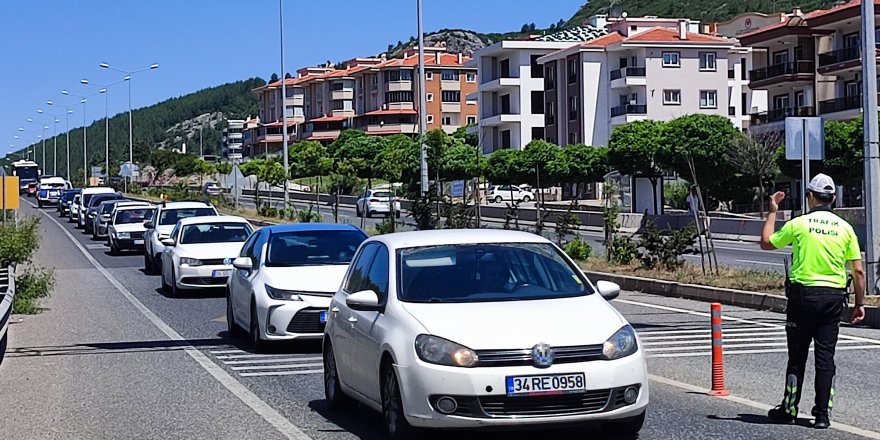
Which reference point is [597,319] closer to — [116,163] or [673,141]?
[673,141]

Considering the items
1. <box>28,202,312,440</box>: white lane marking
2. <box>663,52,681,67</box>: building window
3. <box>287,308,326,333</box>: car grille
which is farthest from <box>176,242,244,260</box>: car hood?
<box>663,52,681,67</box>: building window

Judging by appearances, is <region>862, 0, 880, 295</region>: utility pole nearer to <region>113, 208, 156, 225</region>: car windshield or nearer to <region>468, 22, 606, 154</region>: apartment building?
<region>113, 208, 156, 225</region>: car windshield

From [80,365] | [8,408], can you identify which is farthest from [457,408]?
[80,365]

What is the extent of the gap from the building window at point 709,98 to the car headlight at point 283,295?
2864 inches

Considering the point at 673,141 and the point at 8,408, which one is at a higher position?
the point at 673,141

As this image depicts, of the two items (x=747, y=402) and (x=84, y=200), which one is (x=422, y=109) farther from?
(x=84, y=200)

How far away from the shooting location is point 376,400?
8.48 meters

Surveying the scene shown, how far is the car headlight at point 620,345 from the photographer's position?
25.3 feet

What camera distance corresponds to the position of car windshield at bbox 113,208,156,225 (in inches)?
1537

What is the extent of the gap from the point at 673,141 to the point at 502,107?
111 ft

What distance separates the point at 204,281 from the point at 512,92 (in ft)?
236

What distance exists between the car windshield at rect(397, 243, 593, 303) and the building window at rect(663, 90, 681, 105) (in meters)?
74.7

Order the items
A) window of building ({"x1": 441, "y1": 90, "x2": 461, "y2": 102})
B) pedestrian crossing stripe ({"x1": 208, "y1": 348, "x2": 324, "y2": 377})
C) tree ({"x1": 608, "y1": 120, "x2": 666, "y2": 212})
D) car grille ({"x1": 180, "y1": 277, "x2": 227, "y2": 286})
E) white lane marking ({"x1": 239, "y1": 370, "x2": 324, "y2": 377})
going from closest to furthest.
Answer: white lane marking ({"x1": 239, "y1": 370, "x2": 324, "y2": 377}) < pedestrian crossing stripe ({"x1": 208, "y1": 348, "x2": 324, "y2": 377}) < car grille ({"x1": 180, "y1": 277, "x2": 227, "y2": 286}) < tree ({"x1": 608, "y1": 120, "x2": 666, "y2": 212}) < window of building ({"x1": 441, "y1": 90, "x2": 461, "y2": 102})

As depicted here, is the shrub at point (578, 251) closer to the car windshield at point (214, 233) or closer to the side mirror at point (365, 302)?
the car windshield at point (214, 233)
